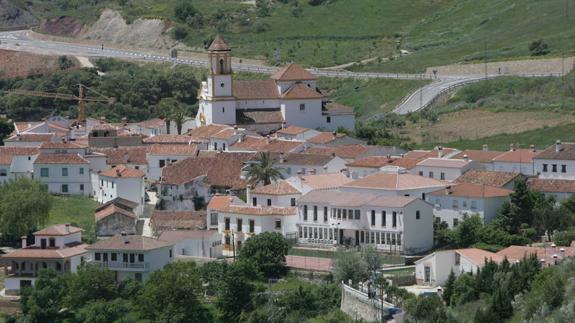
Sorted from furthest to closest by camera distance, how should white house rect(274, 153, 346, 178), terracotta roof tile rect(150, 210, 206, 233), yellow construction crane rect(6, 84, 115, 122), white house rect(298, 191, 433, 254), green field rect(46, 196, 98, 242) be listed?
yellow construction crane rect(6, 84, 115, 122)
white house rect(274, 153, 346, 178)
green field rect(46, 196, 98, 242)
terracotta roof tile rect(150, 210, 206, 233)
white house rect(298, 191, 433, 254)

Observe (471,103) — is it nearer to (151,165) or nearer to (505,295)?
(151,165)

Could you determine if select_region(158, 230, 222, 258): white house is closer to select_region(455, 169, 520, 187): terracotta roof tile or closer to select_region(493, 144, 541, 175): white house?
select_region(455, 169, 520, 187): terracotta roof tile

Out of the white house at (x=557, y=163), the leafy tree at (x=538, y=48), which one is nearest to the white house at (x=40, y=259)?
the white house at (x=557, y=163)

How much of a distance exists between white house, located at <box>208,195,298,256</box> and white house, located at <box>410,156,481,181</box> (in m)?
6.57

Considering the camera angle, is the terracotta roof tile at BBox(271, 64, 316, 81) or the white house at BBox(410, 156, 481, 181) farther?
the terracotta roof tile at BBox(271, 64, 316, 81)

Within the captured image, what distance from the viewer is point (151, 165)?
3489 inches

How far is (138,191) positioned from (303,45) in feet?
189

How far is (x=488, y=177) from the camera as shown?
77312 mm

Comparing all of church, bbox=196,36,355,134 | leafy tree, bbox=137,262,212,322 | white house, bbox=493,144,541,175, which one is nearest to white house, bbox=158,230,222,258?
leafy tree, bbox=137,262,212,322

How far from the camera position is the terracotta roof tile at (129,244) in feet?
235

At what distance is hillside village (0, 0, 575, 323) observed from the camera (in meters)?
65.5

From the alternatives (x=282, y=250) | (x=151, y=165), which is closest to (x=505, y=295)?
(x=282, y=250)

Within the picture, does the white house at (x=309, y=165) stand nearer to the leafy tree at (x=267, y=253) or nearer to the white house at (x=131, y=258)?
the leafy tree at (x=267, y=253)

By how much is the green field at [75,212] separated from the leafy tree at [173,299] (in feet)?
30.3
